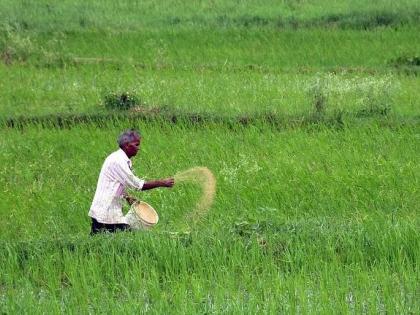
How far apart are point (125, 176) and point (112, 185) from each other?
0.42 feet

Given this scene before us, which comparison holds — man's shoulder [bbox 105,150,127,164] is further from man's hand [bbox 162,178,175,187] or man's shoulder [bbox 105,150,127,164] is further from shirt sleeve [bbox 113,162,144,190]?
man's hand [bbox 162,178,175,187]

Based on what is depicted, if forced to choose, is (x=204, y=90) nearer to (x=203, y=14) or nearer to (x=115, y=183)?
(x=203, y=14)

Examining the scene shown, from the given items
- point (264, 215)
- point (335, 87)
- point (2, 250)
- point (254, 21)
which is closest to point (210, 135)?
point (335, 87)

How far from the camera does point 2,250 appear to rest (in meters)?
6.91

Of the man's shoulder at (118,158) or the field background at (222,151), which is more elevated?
the man's shoulder at (118,158)

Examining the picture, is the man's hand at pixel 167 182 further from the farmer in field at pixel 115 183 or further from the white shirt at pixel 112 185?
the white shirt at pixel 112 185

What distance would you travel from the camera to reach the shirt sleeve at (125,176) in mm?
7152

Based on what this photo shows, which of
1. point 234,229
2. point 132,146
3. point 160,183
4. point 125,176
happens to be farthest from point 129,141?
point 234,229

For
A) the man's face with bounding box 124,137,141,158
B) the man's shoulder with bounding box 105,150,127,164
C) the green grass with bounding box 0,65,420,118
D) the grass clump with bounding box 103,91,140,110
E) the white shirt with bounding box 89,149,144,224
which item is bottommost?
the green grass with bounding box 0,65,420,118

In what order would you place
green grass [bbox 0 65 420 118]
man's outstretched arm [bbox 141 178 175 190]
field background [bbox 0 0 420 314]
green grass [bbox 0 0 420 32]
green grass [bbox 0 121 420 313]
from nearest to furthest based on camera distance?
green grass [bbox 0 121 420 313]
field background [bbox 0 0 420 314]
man's outstretched arm [bbox 141 178 175 190]
green grass [bbox 0 65 420 118]
green grass [bbox 0 0 420 32]

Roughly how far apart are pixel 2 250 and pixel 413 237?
2.73 meters

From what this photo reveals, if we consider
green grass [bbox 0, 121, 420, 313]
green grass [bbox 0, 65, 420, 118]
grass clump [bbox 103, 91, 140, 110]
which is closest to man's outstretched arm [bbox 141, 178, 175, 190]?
green grass [bbox 0, 121, 420, 313]

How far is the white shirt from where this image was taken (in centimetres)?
717

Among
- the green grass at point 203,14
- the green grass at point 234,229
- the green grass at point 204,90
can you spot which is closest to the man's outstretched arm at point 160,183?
the green grass at point 234,229
